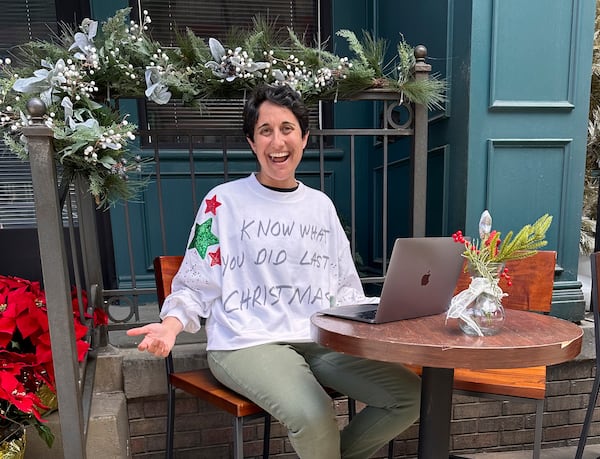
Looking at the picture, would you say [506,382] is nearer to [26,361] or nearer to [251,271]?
[251,271]

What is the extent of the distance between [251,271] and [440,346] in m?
0.69

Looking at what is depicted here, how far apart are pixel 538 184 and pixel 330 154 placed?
1.30 metres

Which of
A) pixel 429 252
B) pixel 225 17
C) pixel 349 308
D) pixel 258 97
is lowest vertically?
pixel 349 308

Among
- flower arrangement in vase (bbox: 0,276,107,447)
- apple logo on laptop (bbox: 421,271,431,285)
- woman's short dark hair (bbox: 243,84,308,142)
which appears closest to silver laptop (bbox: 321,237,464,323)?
apple logo on laptop (bbox: 421,271,431,285)

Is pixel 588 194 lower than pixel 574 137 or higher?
lower

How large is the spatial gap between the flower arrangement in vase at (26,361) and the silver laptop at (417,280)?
0.92 metres

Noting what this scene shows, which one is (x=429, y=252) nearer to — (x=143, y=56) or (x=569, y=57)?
(x=143, y=56)

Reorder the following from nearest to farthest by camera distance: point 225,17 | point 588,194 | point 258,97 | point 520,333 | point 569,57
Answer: point 520,333
point 258,97
point 569,57
point 225,17
point 588,194

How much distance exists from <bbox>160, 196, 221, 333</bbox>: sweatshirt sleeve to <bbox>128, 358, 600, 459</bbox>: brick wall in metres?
0.69

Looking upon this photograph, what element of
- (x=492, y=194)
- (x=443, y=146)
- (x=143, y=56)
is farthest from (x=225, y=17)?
(x=492, y=194)

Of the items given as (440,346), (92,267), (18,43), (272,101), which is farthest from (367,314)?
(18,43)

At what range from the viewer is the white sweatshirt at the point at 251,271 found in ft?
4.52

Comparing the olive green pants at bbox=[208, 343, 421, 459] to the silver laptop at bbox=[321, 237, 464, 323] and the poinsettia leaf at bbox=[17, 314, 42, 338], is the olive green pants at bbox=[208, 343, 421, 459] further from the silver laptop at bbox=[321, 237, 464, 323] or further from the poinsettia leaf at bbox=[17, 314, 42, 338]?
the poinsettia leaf at bbox=[17, 314, 42, 338]

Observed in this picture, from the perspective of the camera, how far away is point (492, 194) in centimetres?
→ 205
